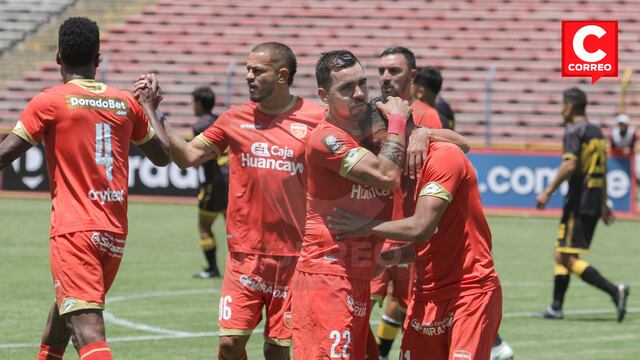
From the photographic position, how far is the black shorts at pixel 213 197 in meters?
16.0

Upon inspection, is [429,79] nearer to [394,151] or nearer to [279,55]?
[279,55]

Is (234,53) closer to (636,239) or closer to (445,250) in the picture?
(636,239)

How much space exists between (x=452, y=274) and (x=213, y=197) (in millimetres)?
9607

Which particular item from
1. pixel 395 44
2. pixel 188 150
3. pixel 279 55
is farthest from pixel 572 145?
pixel 395 44

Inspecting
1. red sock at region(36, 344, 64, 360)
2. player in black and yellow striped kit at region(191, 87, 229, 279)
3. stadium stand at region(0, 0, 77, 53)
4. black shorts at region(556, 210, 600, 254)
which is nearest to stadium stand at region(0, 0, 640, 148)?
stadium stand at region(0, 0, 77, 53)

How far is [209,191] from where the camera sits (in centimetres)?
1605

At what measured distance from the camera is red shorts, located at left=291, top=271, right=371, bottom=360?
665 cm

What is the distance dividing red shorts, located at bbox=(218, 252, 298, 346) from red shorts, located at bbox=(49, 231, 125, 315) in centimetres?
110

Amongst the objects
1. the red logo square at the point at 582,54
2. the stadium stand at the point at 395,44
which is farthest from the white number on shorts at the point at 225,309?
the stadium stand at the point at 395,44

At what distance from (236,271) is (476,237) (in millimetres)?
2134

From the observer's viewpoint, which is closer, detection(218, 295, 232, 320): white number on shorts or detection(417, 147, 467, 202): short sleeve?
detection(417, 147, 467, 202): short sleeve

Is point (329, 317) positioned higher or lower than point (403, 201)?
lower

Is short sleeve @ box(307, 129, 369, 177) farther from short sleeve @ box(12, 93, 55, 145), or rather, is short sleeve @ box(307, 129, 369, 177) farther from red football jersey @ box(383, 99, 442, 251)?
short sleeve @ box(12, 93, 55, 145)

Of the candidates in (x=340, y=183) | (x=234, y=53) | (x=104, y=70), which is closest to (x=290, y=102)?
(x=340, y=183)
